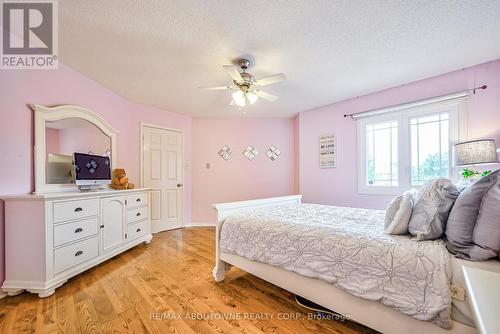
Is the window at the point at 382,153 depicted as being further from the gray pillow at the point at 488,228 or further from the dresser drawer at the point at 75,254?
the dresser drawer at the point at 75,254

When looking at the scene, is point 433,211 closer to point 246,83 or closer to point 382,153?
point 246,83

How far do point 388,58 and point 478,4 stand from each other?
2.28 ft

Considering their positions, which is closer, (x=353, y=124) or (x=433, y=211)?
(x=433, y=211)

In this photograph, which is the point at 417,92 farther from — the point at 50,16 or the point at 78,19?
the point at 50,16

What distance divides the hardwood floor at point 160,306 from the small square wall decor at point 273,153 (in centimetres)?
256

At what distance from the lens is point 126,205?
108 inches

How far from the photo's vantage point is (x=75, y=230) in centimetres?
203

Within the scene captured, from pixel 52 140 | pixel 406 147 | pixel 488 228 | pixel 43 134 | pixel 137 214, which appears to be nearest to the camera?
pixel 488 228

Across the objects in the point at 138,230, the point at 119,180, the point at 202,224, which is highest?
the point at 119,180

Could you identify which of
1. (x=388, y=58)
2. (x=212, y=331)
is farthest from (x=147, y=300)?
(x=388, y=58)

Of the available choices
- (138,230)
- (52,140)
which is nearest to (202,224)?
(138,230)

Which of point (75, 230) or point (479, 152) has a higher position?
point (479, 152)

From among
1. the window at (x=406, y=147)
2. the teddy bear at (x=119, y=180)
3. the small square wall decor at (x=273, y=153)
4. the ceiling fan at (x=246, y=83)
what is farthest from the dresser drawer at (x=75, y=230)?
the window at (x=406, y=147)

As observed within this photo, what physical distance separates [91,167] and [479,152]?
4.15m
